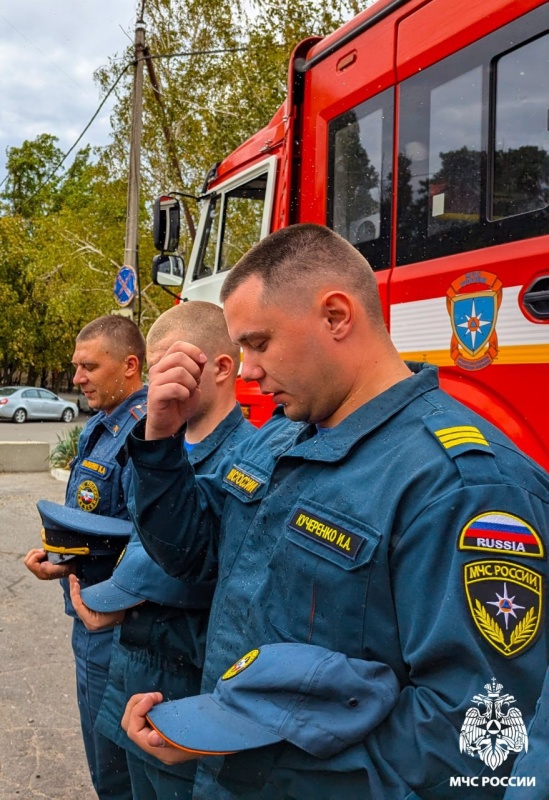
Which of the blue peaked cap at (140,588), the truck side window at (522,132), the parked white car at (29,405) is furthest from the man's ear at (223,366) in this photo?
the parked white car at (29,405)

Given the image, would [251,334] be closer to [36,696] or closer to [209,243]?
[36,696]

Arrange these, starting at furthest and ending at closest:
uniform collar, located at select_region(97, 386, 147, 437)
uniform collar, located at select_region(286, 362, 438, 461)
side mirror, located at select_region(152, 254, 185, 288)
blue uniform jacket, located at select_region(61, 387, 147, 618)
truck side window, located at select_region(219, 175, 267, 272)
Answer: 1. side mirror, located at select_region(152, 254, 185, 288)
2. truck side window, located at select_region(219, 175, 267, 272)
3. uniform collar, located at select_region(97, 386, 147, 437)
4. blue uniform jacket, located at select_region(61, 387, 147, 618)
5. uniform collar, located at select_region(286, 362, 438, 461)

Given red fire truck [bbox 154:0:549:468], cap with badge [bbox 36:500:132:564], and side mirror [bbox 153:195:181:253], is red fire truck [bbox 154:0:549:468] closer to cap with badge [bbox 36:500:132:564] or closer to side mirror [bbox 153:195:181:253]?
cap with badge [bbox 36:500:132:564]

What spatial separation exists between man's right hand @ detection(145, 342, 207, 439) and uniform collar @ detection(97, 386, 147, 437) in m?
1.22

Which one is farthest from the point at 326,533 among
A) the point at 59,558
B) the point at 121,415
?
the point at 121,415

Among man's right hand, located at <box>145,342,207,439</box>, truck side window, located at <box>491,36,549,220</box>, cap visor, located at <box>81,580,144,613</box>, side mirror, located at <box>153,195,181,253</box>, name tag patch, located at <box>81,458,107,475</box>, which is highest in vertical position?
side mirror, located at <box>153,195,181,253</box>

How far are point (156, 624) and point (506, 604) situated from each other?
107cm

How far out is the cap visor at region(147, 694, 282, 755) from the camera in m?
1.10

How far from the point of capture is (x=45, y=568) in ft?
7.84

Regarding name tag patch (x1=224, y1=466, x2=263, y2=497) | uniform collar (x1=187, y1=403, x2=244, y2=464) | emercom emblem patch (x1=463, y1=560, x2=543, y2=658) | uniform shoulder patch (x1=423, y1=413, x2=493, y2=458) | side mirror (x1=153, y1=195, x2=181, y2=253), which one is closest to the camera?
emercom emblem patch (x1=463, y1=560, x2=543, y2=658)

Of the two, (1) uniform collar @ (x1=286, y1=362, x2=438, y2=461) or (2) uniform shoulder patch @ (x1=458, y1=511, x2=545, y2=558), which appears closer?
(2) uniform shoulder patch @ (x1=458, y1=511, x2=545, y2=558)

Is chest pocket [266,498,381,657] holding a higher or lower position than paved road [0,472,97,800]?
higher

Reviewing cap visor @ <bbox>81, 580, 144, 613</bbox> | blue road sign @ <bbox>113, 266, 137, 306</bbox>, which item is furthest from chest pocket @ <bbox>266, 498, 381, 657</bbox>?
blue road sign @ <bbox>113, 266, 137, 306</bbox>

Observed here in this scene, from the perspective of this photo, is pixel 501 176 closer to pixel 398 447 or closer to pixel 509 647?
pixel 398 447
